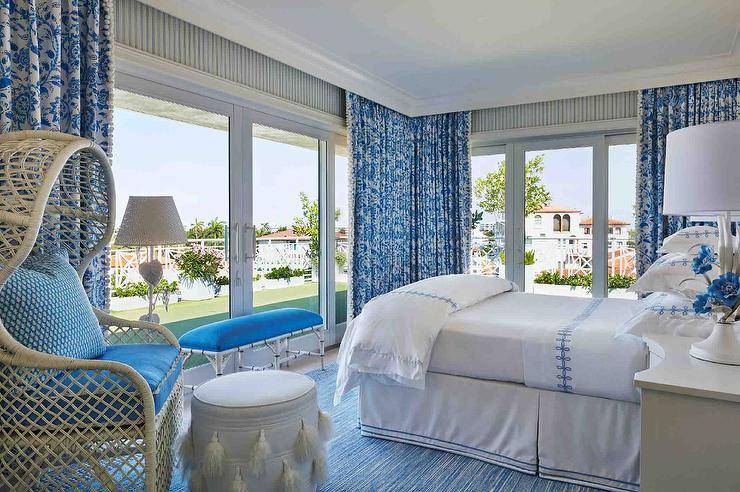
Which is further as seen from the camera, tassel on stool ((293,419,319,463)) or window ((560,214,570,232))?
window ((560,214,570,232))

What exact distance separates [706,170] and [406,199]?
14.7 feet

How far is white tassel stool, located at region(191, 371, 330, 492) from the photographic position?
2.00m

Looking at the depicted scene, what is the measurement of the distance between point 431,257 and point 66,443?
4.59 meters

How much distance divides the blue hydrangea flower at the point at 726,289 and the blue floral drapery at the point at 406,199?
370 cm

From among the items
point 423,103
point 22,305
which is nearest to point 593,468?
point 22,305

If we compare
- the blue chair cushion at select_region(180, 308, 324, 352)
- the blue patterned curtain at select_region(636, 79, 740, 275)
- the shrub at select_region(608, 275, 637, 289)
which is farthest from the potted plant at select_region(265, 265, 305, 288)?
the blue patterned curtain at select_region(636, 79, 740, 275)

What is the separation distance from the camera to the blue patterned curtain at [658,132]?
4641 millimetres

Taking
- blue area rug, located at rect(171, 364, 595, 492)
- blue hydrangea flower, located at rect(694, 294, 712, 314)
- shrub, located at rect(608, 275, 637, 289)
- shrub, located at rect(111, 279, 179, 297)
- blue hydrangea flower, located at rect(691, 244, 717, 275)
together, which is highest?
blue hydrangea flower, located at rect(691, 244, 717, 275)

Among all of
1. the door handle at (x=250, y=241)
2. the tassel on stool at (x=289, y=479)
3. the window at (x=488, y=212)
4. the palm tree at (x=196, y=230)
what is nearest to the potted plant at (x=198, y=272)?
the palm tree at (x=196, y=230)

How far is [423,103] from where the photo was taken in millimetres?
5914

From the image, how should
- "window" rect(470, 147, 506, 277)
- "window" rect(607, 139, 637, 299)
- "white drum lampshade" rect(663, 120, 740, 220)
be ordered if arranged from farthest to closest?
"window" rect(470, 147, 506, 277)
"window" rect(607, 139, 637, 299)
"white drum lampshade" rect(663, 120, 740, 220)

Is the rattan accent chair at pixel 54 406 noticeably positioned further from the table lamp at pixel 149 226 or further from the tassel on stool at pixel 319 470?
the table lamp at pixel 149 226

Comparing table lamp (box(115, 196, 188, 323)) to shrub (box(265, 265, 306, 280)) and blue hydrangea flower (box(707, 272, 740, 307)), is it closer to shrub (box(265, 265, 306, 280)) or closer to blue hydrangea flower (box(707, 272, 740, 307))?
shrub (box(265, 265, 306, 280))

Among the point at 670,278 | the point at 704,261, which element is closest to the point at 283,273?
the point at 670,278
